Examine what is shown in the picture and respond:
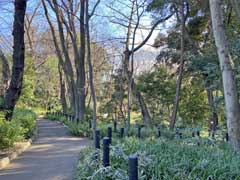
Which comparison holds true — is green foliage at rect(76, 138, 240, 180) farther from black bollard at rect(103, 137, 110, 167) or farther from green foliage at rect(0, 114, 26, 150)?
green foliage at rect(0, 114, 26, 150)

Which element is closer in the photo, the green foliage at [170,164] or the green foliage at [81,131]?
the green foliage at [170,164]

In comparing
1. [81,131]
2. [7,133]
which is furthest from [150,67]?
[7,133]

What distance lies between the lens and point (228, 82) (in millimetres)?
6262

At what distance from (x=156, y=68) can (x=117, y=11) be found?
17.5ft

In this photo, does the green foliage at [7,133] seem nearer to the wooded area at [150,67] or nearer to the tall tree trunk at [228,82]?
the wooded area at [150,67]

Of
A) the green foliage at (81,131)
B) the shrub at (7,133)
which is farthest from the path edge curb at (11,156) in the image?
the green foliage at (81,131)

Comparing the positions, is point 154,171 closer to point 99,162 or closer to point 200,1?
point 99,162

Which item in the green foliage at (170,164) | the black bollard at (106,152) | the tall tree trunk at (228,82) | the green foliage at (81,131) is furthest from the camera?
the green foliage at (81,131)

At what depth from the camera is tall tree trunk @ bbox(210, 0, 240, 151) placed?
6207mm

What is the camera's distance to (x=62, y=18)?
1830 cm

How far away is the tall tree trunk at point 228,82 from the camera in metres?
6.21

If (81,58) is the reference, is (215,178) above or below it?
below

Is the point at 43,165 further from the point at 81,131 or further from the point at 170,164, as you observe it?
the point at 81,131

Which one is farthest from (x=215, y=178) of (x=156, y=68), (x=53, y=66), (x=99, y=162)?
(x=53, y=66)
